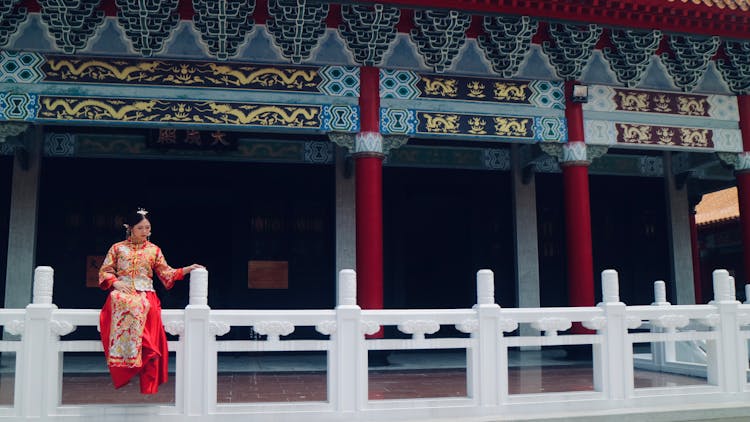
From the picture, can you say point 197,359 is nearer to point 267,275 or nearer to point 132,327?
point 132,327

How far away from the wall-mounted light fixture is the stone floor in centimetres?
372

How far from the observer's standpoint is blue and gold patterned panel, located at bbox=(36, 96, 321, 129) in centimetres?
880

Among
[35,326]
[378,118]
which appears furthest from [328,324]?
[378,118]

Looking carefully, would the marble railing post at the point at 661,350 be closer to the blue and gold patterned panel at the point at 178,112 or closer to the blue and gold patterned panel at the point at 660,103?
the blue and gold patterned panel at the point at 660,103

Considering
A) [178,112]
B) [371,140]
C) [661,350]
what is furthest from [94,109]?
[661,350]

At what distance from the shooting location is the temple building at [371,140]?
9016 millimetres

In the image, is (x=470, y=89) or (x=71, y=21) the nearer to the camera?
(x=71, y=21)

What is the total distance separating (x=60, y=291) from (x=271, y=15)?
5.40m

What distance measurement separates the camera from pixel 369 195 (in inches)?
363

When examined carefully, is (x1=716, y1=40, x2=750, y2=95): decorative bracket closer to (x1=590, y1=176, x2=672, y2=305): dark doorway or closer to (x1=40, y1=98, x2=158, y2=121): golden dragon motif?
(x1=590, y1=176, x2=672, y2=305): dark doorway

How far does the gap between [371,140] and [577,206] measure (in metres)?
3.13

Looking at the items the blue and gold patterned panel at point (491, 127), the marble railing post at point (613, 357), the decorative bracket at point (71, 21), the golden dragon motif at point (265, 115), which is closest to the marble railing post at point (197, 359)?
the marble railing post at point (613, 357)

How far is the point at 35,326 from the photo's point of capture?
5.14 metres

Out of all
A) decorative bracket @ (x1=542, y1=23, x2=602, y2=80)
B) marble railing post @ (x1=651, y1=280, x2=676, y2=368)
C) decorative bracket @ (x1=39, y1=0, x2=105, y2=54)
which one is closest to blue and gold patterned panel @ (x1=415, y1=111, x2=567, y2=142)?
decorative bracket @ (x1=542, y1=23, x2=602, y2=80)
